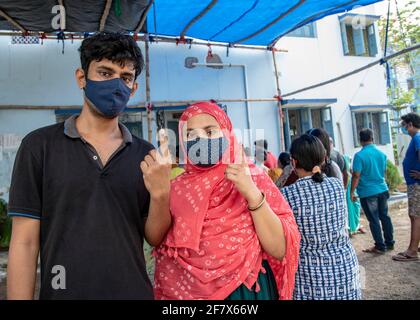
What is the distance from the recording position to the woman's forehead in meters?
1.46

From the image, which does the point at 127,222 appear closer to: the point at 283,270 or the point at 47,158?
the point at 47,158

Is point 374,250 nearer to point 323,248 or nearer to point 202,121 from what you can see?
point 323,248

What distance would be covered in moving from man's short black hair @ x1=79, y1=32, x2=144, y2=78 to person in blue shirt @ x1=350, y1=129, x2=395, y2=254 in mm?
4040

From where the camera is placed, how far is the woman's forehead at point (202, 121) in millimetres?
1460

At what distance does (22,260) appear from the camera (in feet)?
3.77

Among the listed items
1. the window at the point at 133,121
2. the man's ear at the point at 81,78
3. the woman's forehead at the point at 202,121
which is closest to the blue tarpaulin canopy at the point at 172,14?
the window at the point at 133,121

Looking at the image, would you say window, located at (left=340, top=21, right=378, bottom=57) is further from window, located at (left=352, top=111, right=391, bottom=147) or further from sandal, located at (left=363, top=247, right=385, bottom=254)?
sandal, located at (left=363, top=247, right=385, bottom=254)

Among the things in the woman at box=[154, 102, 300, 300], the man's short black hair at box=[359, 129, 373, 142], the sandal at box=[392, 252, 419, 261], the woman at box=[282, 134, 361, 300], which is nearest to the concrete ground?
the sandal at box=[392, 252, 419, 261]

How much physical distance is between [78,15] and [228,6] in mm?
2102

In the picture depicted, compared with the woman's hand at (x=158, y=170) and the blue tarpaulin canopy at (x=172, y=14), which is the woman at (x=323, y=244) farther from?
the blue tarpaulin canopy at (x=172, y=14)

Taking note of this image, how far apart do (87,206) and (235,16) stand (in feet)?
15.4

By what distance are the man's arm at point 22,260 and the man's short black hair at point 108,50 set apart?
0.65 meters

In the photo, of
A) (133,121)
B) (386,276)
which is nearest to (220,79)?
(133,121)

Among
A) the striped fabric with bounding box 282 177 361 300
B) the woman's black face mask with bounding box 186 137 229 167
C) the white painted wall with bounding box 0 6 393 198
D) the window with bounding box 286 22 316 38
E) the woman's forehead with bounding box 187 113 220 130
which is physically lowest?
the striped fabric with bounding box 282 177 361 300
